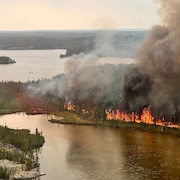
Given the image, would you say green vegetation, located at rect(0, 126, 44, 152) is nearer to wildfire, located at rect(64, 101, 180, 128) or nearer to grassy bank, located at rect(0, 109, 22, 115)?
wildfire, located at rect(64, 101, 180, 128)

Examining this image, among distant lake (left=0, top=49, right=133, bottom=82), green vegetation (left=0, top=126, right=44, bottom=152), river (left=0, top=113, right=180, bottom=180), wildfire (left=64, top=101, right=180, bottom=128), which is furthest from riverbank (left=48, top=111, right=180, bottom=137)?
distant lake (left=0, top=49, right=133, bottom=82)

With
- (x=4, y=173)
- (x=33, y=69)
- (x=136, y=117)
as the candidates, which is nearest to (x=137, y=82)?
(x=136, y=117)

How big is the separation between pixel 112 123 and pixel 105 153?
19.2 m

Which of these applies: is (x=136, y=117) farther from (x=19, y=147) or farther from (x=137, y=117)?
(x=19, y=147)

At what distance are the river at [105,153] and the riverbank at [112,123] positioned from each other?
1.99 metres

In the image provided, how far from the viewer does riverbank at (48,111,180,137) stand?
73312 millimetres

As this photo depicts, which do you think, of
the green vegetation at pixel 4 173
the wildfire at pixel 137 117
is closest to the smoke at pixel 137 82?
the wildfire at pixel 137 117

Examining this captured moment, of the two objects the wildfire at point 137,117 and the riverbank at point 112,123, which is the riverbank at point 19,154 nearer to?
the riverbank at point 112,123

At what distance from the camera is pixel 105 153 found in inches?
2360

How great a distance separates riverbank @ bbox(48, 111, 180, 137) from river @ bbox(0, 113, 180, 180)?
1993mm

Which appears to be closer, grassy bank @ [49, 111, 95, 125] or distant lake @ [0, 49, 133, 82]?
grassy bank @ [49, 111, 95, 125]

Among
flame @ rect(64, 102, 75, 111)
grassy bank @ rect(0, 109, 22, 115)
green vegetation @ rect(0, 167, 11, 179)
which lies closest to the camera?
green vegetation @ rect(0, 167, 11, 179)

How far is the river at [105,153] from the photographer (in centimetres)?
5156

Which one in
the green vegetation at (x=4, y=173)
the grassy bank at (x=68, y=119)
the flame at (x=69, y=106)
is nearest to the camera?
the green vegetation at (x=4, y=173)
